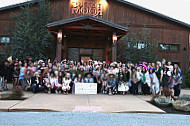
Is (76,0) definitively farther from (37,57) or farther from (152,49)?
(152,49)

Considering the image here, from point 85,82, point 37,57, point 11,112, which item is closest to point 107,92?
point 85,82

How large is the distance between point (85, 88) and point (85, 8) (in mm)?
10499

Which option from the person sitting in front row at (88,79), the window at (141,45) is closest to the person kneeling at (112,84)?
the person sitting in front row at (88,79)

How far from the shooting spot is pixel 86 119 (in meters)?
5.19

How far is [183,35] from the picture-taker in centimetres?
1883

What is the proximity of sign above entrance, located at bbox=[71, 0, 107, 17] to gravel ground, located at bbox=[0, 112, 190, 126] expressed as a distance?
13738 mm

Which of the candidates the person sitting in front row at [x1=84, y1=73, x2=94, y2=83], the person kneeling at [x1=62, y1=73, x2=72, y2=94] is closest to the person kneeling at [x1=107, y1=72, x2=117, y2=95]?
the person sitting in front row at [x1=84, y1=73, x2=94, y2=83]

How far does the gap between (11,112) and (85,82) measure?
190 inches

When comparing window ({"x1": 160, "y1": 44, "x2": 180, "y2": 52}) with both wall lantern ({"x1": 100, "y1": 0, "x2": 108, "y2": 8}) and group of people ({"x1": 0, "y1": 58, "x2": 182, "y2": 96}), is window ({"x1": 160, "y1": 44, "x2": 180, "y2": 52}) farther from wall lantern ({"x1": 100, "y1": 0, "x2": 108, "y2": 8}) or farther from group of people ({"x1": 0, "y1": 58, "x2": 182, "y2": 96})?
group of people ({"x1": 0, "y1": 58, "x2": 182, "y2": 96})

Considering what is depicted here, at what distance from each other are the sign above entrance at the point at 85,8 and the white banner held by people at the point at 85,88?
988cm

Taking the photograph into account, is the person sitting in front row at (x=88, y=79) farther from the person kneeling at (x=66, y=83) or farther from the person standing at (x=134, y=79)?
the person standing at (x=134, y=79)

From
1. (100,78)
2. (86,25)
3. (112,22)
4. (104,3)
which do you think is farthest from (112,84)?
(104,3)

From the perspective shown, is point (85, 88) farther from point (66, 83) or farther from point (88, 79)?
point (66, 83)

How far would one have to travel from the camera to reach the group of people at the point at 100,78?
32.8 ft
